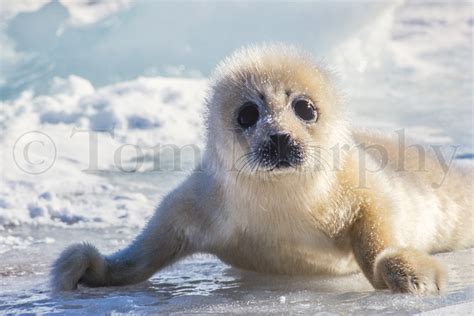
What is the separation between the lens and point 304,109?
10.6ft

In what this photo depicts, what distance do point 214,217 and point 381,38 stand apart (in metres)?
6.57

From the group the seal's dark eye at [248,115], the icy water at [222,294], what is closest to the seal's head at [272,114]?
the seal's dark eye at [248,115]

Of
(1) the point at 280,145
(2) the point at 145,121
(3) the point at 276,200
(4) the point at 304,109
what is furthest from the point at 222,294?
(2) the point at 145,121

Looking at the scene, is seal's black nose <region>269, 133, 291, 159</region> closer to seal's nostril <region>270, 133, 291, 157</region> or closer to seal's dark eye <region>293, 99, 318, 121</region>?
seal's nostril <region>270, 133, 291, 157</region>

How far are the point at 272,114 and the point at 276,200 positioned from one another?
37 centimetres

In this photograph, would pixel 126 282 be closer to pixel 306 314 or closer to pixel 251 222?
pixel 251 222

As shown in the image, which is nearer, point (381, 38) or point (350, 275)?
point (350, 275)

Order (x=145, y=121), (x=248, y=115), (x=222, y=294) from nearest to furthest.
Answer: (x=222, y=294)
(x=248, y=115)
(x=145, y=121)

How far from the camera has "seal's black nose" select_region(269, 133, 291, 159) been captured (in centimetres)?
296

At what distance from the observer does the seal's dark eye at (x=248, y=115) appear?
3.19 metres

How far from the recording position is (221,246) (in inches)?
137

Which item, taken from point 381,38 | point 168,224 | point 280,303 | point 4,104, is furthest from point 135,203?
point 381,38

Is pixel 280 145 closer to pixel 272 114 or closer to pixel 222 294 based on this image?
pixel 272 114

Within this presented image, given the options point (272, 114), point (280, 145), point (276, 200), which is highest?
point (272, 114)
